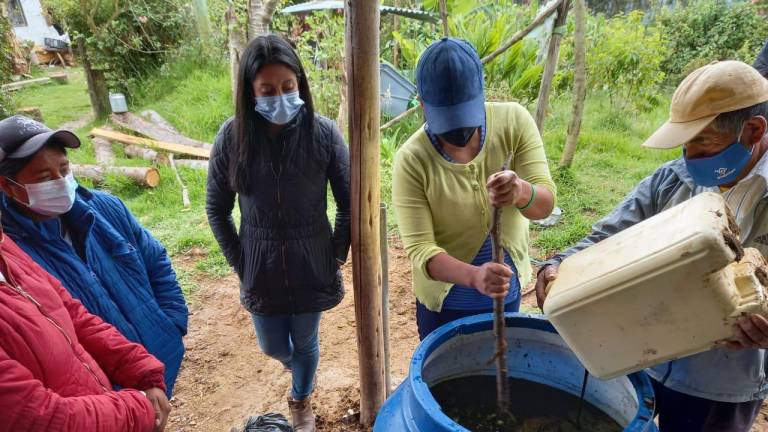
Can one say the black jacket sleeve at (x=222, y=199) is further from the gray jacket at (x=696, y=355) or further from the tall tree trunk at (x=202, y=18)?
the tall tree trunk at (x=202, y=18)

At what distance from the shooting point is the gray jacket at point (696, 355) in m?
1.28

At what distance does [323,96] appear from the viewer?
612 centimetres

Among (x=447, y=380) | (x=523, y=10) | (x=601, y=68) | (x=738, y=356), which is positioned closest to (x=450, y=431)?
(x=447, y=380)

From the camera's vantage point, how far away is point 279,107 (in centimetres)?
178

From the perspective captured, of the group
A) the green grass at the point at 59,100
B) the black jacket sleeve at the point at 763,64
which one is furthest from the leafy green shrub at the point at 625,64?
the green grass at the point at 59,100

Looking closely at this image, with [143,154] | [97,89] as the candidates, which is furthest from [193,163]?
[97,89]

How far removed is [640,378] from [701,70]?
83 centimetres

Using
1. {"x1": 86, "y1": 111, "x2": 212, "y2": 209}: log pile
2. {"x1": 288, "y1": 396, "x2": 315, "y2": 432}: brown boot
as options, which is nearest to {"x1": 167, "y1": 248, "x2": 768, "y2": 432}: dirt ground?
{"x1": 288, "y1": 396, "x2": 315, "y2": 432}: brown boot

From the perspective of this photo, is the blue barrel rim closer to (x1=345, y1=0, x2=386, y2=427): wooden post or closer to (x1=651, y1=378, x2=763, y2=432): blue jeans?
(x1=651, y1=378, x2=763, y2=432): blue jeans

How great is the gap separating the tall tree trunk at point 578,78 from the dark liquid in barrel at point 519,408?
387cm

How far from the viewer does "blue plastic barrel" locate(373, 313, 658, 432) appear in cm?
125

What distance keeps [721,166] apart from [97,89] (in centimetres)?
960

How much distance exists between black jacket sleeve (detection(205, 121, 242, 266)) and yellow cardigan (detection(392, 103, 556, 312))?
0.76 m

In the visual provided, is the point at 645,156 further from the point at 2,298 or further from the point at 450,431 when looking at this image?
→ the point at 2,298
